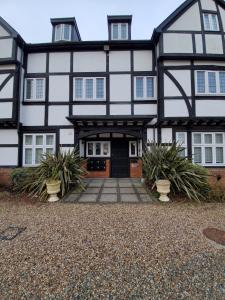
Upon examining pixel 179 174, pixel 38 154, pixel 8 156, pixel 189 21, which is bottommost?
pixel 179 174

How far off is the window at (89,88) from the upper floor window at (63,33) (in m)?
3.42

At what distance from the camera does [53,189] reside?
5766mm

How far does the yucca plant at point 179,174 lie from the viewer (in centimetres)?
580

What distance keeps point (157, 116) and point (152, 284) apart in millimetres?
7559

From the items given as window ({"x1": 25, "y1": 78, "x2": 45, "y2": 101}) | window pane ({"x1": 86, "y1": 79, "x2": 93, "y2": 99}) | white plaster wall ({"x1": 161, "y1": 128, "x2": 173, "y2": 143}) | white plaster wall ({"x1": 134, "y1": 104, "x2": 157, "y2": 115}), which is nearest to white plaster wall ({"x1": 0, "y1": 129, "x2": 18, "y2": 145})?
window ({"x1": 25, "y1": 78, "x2": 45, "y2": 101})

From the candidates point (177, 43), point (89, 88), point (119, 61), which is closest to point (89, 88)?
point (89, 88)

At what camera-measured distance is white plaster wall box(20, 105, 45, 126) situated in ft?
29.6

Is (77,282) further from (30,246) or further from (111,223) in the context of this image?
(111,223)

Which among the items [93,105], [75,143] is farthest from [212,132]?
[75,143]

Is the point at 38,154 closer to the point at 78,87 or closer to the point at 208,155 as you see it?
the point at 78,87

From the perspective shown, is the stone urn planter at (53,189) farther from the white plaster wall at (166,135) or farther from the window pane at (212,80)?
the window pane at (212,80)

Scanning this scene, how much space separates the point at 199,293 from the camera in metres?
2.01

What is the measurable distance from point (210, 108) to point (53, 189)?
26.4 feet

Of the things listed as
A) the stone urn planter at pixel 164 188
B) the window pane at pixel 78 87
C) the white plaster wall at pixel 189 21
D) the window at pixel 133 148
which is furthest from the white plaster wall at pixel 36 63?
the stone urn planter at pixel 164 188
